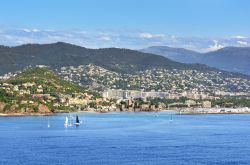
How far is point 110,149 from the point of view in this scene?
77.6 metres

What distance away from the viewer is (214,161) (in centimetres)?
6712

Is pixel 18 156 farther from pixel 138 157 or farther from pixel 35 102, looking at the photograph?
pixel 35 102

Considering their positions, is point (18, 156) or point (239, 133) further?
point (239, 133)

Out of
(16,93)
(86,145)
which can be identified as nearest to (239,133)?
(86,145)

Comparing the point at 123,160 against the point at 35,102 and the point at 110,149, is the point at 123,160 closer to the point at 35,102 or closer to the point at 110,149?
the point at 110,149

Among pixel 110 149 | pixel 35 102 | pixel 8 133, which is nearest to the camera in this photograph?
pixel 110 149

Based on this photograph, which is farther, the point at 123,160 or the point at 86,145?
the point at 86,145

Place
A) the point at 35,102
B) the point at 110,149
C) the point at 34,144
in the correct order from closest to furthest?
the point at 110,149 < the point at 34,144 < the point at 35,102

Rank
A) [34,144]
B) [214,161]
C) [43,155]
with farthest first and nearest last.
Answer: [34,144], [43,155], [214,161]

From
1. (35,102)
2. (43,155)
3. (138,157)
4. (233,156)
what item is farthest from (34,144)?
(35,102)

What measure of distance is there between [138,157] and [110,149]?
8.49m

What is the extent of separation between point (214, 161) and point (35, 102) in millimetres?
121893

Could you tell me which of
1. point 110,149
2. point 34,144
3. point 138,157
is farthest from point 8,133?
point 138,157

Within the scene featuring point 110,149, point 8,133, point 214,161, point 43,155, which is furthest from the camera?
point 8,133
